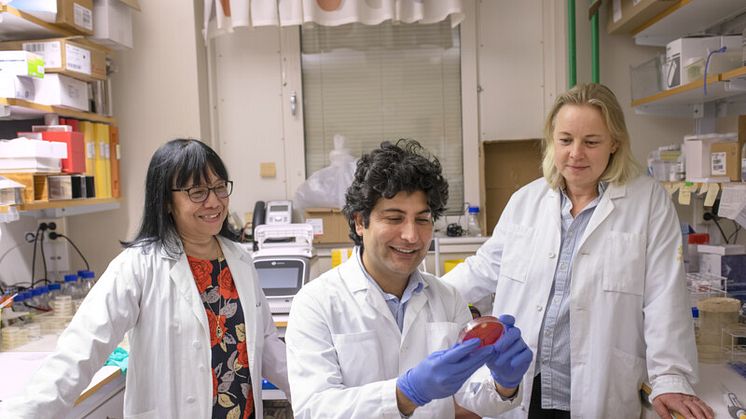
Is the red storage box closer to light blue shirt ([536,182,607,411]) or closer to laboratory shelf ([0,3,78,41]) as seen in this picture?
laboratory shelf ([0,3,78,41])

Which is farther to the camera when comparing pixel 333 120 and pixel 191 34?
pixel 333 120

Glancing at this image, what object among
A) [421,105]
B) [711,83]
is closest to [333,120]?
[421,105]

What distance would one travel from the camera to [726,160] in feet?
6.75

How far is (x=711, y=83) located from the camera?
6.66 ft

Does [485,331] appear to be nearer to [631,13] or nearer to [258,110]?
[631,13]

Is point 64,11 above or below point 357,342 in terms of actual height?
above

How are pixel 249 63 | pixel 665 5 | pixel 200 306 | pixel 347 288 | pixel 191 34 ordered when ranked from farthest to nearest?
pixel 249 63 → pixel 191 34 → pixel 665 5 → pixel 200 306 → pixel 347 288

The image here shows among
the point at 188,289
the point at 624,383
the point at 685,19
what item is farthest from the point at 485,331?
the point at 685,19

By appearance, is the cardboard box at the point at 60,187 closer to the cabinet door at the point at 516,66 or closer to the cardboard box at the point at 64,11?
the cardboard box at the point at 64,11

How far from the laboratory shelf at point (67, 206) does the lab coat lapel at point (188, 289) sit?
1210mm

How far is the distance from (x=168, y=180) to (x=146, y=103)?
2112 mm

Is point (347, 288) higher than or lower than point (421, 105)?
lower

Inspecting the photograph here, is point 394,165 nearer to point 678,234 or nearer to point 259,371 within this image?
point 259,371

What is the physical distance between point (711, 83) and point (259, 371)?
1.83m
